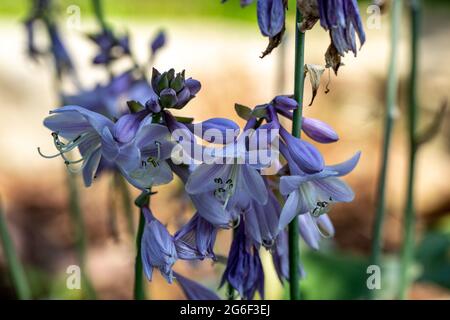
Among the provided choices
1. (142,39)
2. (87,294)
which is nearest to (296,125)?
(87,294)

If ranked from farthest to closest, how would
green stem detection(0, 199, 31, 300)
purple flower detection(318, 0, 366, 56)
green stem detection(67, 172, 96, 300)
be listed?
green stem detection(67, 172, 96, 300) < green stem detection(0, 199, 31, 300) < purple flower detection(318, 0, 366, 56)

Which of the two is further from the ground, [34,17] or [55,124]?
[34,17]

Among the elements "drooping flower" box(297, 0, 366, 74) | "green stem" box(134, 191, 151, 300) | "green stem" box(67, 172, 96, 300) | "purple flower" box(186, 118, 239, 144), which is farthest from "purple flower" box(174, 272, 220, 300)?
"green stem" box(67, 172, 96, 300)

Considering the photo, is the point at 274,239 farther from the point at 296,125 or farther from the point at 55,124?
the point at 55,124

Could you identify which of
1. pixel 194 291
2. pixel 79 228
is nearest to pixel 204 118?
pixel 79 228

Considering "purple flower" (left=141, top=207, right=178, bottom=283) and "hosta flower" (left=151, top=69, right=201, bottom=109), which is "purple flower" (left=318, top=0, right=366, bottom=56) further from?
"purple flower" (left=141, top=207, right=178, bottom=283)
